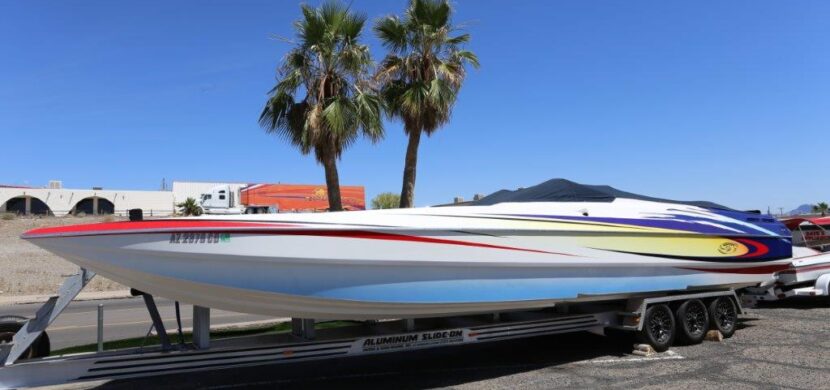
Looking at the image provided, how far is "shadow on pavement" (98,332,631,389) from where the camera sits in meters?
6.79

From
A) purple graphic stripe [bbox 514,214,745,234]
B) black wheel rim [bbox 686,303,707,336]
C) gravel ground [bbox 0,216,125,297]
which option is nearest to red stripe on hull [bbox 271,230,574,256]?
purple graphic stripe [bbox 514,214,745,234]

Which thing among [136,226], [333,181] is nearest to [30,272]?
[333,181]

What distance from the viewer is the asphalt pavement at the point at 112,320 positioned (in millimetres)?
10000

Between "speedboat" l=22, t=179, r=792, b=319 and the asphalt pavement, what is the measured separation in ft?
15.2

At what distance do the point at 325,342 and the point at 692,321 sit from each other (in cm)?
527

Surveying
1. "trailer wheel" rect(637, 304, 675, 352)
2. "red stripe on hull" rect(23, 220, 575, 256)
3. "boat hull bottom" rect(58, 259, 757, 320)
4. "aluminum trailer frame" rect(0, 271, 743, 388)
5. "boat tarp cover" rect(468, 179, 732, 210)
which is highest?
"boat tarp cover" rect(468, 179, 732, 210)

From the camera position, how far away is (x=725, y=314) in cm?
900

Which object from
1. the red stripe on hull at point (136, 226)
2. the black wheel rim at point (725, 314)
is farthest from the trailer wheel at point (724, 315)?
the red stripe on hull at point (136, 226)


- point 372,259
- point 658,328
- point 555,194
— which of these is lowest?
point 658,328

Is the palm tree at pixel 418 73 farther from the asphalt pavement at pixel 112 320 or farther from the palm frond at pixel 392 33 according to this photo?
the asphalt pavement at pixel 112 320

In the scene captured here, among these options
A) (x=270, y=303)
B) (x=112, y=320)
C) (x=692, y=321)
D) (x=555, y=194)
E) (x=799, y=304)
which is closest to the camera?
(x=270, y=303)

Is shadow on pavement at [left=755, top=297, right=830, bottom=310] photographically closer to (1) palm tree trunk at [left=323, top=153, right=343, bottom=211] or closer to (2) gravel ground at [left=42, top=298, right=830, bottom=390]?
(2) gravel ground at [left=42, top=298, right=830, bottom=390]

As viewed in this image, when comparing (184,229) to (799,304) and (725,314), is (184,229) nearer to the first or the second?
(725,314)

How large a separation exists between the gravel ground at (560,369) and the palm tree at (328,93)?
5346 millimetres
